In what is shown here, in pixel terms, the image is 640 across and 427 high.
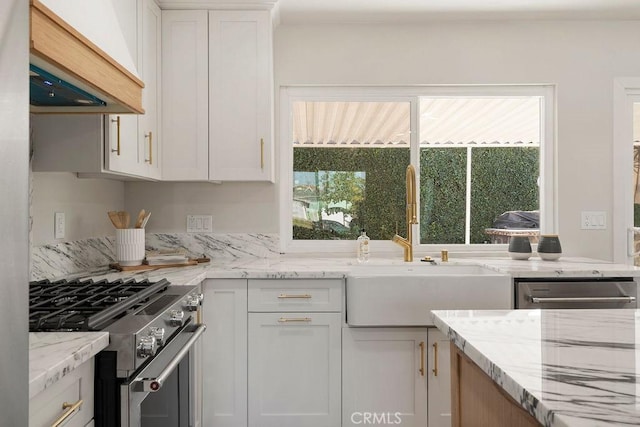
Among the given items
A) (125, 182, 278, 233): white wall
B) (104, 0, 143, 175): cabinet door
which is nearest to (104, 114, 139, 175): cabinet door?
(104, 0, 143, 175): cabinet door

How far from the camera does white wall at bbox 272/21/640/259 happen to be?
304 centimetres

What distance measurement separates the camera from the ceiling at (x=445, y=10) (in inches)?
110

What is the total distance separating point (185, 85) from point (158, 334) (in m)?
1.73

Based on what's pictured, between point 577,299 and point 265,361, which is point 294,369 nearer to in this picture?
point 265,361

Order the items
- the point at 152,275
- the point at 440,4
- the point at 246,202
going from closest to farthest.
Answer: the point at 152,275 → the point at 440,4 → the point at 246,202

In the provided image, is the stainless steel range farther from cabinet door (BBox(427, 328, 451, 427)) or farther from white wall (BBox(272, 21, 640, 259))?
white wall (BBox(272, 21, 640, 259))

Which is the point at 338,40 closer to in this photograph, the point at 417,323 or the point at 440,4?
the point at 440,4

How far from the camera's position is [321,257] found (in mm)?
3055

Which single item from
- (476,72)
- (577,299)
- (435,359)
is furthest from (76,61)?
(476,72)

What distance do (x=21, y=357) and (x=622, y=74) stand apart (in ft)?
11.8

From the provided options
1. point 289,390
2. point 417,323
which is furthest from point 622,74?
point 289,390

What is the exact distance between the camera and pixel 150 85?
2.54 m

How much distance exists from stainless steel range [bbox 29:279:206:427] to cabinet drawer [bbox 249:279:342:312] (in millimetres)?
522

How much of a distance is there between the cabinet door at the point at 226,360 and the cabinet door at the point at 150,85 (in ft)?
2.46
